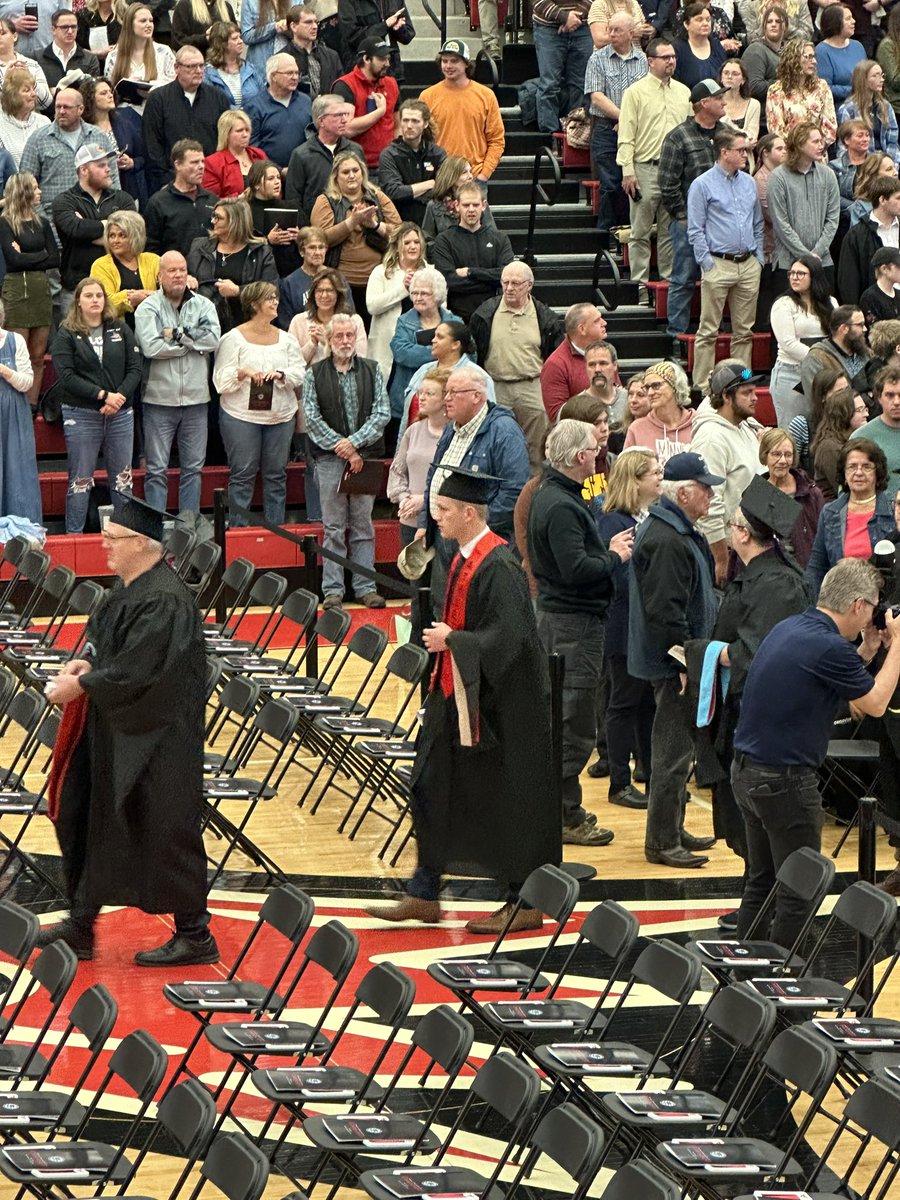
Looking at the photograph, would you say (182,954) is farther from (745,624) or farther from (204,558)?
(204,558)

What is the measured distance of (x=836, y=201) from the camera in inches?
569

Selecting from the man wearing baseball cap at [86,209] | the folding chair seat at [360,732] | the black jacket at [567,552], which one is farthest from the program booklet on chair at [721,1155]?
the man wearing baseball cap at [86,209]

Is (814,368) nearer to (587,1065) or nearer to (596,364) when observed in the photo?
(596,364)

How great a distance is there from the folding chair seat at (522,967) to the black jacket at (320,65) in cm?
895

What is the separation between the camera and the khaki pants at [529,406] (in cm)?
1300

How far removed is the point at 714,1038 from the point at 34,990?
237 cm

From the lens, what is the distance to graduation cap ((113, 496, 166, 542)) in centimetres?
825

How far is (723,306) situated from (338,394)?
285cm

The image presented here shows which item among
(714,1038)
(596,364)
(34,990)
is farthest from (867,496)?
(34,990)

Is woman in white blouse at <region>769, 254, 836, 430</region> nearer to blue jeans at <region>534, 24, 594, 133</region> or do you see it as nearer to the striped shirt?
the striped shirt

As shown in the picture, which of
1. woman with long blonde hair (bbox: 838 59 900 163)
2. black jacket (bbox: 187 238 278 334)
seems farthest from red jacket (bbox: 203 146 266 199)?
woman with long blonde hair (bbox: 838 59 900 163)

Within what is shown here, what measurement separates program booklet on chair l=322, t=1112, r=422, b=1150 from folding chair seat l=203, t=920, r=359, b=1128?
1.35ft

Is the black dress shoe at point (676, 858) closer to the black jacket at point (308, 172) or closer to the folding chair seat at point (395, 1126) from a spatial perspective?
the folding chair seat at point (395, 1126)

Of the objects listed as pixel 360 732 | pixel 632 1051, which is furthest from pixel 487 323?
pixel 632 1051
